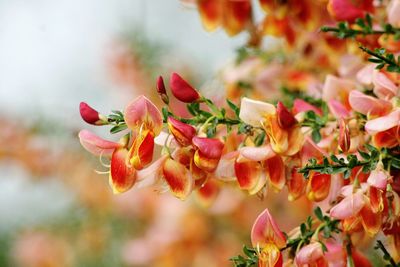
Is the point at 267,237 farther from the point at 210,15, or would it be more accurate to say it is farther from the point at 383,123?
the point at 210,15

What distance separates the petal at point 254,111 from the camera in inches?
22.8

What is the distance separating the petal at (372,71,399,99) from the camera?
60cm

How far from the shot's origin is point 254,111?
0.58 meters

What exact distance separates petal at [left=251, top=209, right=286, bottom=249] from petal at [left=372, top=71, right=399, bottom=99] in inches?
4.6

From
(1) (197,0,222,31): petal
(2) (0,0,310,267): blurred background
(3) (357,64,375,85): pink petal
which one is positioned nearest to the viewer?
(3) (357,64,375,85): pink petal

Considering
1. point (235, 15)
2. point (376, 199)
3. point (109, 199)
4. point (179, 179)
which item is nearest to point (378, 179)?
point (376, 199)

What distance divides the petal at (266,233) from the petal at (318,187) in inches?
1.5

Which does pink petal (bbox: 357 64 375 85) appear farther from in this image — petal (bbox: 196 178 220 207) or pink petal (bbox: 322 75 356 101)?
petal (bbox: 196 178 220 207)

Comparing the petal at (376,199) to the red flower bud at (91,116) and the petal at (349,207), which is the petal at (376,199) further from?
the red flower bud at (91,116)

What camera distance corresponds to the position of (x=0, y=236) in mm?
1951

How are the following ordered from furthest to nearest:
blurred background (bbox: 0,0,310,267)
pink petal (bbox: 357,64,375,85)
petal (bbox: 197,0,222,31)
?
blurred background (bbox: 0,0,310,267) → petal (bbox: 197,0,222,31) → pink petal (bbox: 357,64,375,85)

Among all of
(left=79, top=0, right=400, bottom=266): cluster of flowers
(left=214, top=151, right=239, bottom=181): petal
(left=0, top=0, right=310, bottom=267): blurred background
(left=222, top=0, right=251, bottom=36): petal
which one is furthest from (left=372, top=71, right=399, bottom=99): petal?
(left=0, top=0, right=310, bottom=267): blurred background

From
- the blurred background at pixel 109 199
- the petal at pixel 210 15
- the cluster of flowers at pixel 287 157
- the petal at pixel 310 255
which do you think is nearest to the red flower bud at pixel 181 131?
the cluster of flowers at pixel 287 157

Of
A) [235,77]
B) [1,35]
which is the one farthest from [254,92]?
[1,35]
